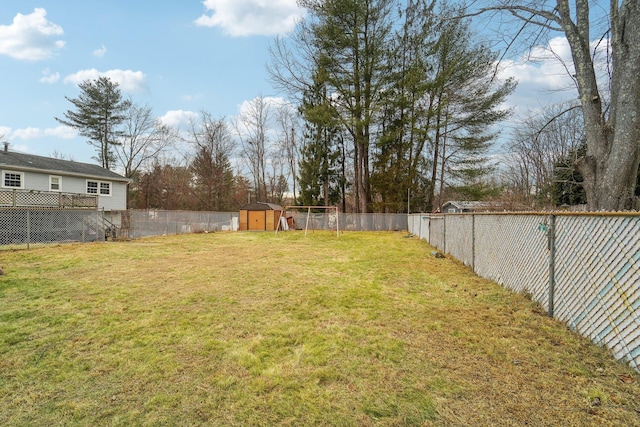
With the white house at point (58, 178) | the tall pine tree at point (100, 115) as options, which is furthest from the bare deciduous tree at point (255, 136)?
the white house at point (58, 178)

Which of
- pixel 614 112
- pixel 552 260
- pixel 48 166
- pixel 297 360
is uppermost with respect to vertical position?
pixel 48 166

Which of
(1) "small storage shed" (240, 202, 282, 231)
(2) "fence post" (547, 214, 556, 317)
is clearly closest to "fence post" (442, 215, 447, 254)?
(2) "fence post" (547, 214, 556, 317)

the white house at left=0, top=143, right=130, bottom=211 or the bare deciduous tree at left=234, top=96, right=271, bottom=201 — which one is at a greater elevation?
the bare deciduous tree at left=234, top=96, right=271, bottom=201

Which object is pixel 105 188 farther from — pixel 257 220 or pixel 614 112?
pixel 614 112

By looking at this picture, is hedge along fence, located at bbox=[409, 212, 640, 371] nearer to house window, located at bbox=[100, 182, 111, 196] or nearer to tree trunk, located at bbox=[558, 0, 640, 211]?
tree trunk, located at bbox=[558, 0, 640, 211]

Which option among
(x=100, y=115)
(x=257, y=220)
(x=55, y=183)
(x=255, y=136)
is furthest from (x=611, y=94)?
(x=100, y=115)

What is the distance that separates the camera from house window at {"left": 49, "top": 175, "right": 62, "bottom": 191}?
15.8m

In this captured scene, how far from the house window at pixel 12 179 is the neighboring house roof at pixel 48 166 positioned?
289 millimetres

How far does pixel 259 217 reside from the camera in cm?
2212

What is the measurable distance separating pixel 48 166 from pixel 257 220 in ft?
39.6

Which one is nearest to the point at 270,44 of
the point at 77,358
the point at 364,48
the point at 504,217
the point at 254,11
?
the point at 364,48

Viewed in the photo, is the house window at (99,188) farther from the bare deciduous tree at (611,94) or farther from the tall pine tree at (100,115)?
the bare deciduous tree at (611,94)

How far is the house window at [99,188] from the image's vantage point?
1754 cm

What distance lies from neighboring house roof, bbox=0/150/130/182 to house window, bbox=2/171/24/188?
0.29 m
